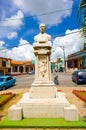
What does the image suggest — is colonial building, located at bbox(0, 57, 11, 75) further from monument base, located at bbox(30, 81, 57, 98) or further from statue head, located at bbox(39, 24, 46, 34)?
monument base, located at bbox(30, 81, 57, 98)

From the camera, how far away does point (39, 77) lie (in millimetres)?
11297

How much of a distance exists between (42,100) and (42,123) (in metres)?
1.59

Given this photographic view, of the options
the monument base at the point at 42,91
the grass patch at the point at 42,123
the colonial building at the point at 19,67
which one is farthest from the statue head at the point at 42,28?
the colonial building at the point at 19,67

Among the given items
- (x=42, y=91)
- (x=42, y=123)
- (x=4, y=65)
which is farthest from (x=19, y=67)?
(x=42, y=123)

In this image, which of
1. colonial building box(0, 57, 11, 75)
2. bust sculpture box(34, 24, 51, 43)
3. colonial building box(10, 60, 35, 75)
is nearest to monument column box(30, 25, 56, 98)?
bust sculpture box(34, 24, 51, 43)

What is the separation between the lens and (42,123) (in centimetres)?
895

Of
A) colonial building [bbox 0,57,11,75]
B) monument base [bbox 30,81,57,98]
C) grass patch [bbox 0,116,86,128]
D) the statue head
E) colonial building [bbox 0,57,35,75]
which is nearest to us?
grass patch [bbox 0,116,86,128]

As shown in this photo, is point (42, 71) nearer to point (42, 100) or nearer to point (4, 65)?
point (42, 100)

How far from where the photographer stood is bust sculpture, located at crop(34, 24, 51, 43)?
37.3 ft

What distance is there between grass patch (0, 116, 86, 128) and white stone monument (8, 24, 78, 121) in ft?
0.88

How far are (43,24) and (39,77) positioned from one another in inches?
118

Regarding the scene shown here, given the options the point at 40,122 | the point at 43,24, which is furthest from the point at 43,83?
the point at 43,24

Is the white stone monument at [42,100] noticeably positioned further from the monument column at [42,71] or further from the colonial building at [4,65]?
the colonial building at [4,65]

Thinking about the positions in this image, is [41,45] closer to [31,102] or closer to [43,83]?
[43,83]
